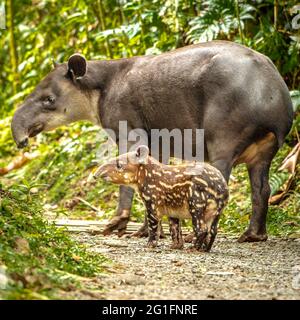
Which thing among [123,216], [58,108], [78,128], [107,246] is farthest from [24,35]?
[107,246]

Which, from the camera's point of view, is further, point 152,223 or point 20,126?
point 20,126

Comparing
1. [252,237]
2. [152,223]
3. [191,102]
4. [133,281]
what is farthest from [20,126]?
[133,281]

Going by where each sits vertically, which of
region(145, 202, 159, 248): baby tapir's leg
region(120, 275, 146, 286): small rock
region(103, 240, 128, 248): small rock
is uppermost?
region(120, 275, 146, 286): small rock

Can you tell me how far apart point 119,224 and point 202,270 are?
274 cm

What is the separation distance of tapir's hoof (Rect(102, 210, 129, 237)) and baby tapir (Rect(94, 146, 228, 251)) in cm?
122

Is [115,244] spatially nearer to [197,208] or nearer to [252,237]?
[197,208]

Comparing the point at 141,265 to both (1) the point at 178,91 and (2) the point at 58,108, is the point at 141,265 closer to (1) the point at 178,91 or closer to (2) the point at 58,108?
(1) the point at 178,91

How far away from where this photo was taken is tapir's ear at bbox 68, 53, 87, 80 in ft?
29.0

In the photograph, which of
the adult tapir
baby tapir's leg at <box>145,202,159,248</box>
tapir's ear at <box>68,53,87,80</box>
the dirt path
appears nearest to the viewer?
the dirt path

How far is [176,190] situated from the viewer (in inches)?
272

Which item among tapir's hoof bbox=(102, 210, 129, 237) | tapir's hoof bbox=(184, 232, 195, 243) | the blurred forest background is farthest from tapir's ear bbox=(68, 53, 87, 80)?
tapir's hoof bbox=(184, 232, 195, 243)

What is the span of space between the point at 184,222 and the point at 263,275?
4.14 meters

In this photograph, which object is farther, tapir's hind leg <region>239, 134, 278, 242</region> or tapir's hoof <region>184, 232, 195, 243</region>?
tapir's hind leg <region>239, 134, 278, 242</region>

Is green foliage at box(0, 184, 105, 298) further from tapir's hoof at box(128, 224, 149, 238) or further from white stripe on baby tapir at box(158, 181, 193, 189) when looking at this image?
tapir's hoof at box(128, 224, 149, 238)
